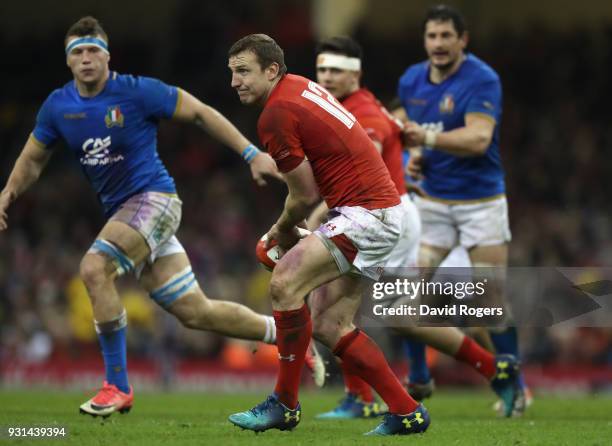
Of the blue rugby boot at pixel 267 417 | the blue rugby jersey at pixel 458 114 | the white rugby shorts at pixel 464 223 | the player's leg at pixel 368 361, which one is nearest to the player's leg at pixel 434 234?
the white rugby shorts at pixel 464 223

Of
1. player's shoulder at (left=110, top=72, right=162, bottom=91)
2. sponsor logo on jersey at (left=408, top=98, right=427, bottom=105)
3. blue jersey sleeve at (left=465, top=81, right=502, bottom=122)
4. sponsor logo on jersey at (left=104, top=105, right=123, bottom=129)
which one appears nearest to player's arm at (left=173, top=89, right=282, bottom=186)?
player's shoulder at (left=110, top=72, right=162, bottom=91)

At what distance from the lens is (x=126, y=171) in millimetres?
8094

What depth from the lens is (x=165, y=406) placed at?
390 inches

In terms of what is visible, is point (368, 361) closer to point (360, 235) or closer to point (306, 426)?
point (360, 235)

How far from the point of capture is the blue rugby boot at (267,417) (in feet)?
21.2

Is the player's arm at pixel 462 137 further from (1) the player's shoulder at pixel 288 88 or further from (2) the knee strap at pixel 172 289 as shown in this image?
(1) the player's shoulder at pixel 288 88

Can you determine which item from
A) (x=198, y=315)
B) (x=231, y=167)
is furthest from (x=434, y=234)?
(x=231, y=167)

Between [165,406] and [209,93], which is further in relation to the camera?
[209,93]

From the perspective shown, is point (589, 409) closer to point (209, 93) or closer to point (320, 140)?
point (320, 140)

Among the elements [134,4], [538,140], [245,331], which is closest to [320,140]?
[245,331]

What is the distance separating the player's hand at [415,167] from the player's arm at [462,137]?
0.47m

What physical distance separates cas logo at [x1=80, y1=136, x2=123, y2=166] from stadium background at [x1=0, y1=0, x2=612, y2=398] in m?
7.68

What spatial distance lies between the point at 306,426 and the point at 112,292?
156 centimetres

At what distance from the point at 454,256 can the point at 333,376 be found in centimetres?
162
